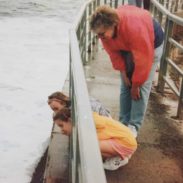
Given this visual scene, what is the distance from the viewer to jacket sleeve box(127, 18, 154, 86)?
346 centimetres

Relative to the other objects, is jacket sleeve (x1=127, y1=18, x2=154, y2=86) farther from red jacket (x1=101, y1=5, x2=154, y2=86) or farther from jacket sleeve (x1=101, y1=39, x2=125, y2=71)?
jacket sleeve (x1=101, y1=39, x2=125, y2=71)

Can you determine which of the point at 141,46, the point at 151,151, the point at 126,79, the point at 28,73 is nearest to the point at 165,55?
the point at 126,79

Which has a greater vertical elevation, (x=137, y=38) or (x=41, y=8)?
(x=137, y=38)

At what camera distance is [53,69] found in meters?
11.8

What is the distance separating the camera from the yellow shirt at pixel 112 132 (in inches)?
131

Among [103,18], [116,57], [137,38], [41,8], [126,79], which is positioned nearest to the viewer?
[103,18]

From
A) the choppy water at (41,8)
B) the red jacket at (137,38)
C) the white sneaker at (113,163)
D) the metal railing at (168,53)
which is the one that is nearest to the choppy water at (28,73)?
the choppy water at (41,8)

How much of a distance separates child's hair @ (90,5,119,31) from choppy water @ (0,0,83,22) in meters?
15.9

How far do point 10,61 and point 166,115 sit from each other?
27.3ft

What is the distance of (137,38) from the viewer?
346 centimetres

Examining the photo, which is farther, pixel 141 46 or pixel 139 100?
pixel 139 100

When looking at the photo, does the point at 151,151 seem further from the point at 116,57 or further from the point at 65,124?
the point at 65,124

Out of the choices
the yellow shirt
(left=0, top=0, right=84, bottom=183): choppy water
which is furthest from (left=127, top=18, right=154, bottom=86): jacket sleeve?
(left=0, top=0, right=84, bottom=183): choppy water

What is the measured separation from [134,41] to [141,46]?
0.08 m
